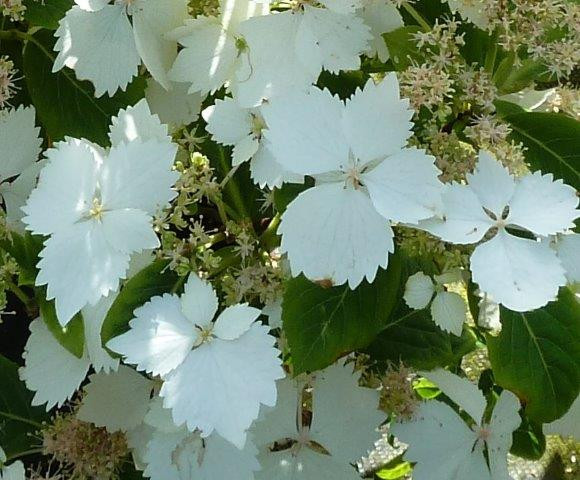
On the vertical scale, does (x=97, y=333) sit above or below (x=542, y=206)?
below

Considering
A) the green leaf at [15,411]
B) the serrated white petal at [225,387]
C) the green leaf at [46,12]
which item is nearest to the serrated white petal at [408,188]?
the serrated white petal at [225,387]

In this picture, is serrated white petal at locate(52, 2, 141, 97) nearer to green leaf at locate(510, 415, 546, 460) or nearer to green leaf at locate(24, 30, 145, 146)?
green leaf at locate(24, 30, 145, 146)

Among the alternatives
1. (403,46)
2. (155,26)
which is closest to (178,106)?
(155,26)

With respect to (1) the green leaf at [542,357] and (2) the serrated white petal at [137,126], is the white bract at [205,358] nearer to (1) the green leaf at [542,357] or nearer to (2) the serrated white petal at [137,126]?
(2) the serrated white petal at [137,126]

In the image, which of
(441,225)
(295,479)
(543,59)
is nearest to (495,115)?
(543,59)

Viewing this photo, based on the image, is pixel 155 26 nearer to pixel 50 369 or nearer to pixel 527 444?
pixel 50 369

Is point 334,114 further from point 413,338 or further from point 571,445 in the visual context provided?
point 571,445
